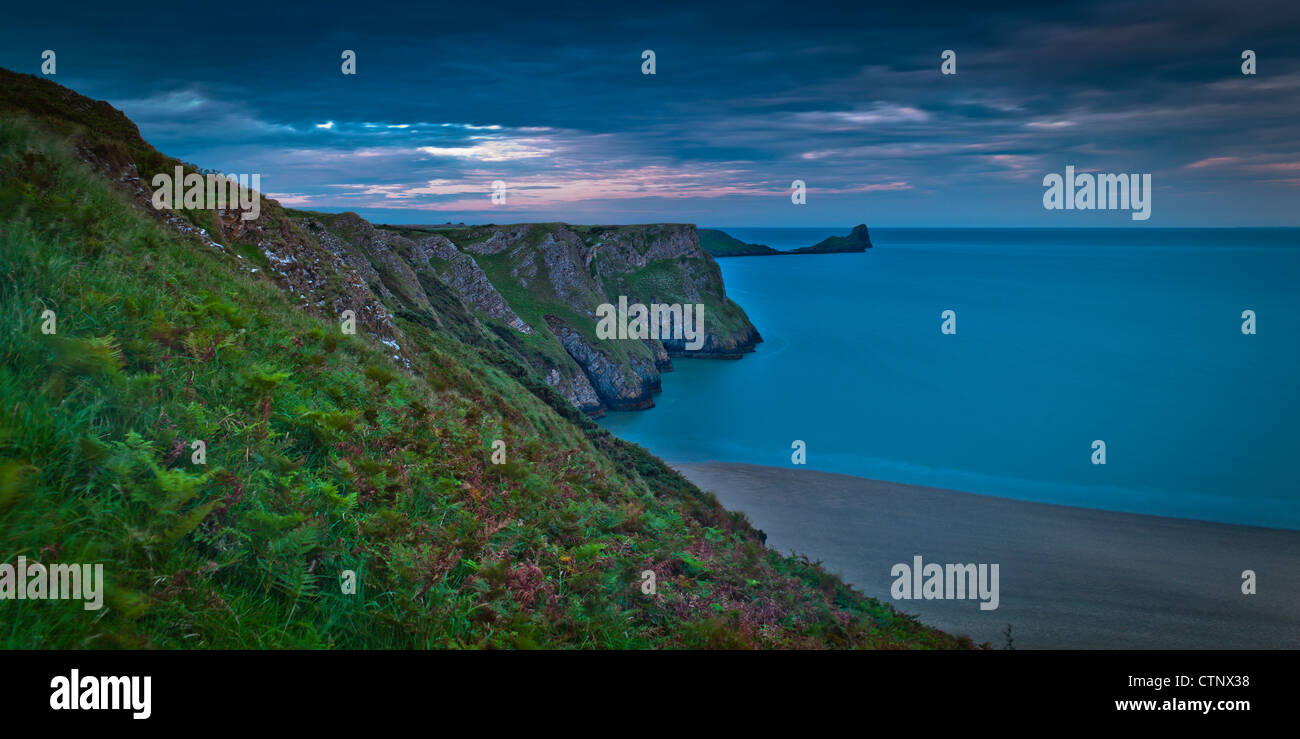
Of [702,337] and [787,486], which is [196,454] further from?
[702,337]

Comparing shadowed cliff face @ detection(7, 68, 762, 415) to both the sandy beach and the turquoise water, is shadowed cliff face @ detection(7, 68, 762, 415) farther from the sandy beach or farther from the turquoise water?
the sandy beach

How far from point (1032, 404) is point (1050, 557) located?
46.7m

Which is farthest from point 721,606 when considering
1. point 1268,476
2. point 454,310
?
point 1268,476

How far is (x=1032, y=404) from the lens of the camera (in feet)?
250

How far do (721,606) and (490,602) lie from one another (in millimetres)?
3185

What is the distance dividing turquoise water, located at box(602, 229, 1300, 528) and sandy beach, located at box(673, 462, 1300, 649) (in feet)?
20.3

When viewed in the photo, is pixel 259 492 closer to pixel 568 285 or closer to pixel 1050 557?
pixel 1050 557

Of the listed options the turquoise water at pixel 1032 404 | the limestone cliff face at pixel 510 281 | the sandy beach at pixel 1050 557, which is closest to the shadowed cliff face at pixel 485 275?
the limestone cliff face at pixel 510 281

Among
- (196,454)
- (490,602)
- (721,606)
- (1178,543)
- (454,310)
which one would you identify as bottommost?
(1178,543)

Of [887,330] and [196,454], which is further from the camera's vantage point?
[887,330]

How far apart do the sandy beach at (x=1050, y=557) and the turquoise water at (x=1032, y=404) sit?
243 inches

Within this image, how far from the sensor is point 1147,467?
5584 centimetres
